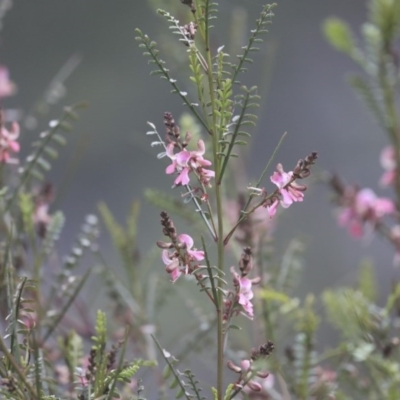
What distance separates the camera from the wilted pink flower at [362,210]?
1.16 metres

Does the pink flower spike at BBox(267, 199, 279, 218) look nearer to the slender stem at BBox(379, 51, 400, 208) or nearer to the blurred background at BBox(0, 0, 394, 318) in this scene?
the slender stem at BBox(379, 51, 400, 208)

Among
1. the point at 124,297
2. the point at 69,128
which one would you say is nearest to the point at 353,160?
the point at 124,297

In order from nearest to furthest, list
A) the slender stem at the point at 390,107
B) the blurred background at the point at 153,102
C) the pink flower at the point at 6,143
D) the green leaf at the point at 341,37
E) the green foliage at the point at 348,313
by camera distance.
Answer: the pink flower at the point at 6,143, the green foliage at the point at 348,313, the slender stem at the point at 390,107, the green leaf at the point at 341,37, the blurred background at the point at 153,102

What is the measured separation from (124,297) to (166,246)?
51 cm

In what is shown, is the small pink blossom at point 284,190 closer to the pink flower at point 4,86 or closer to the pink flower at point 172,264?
the pink flower at point 172,264

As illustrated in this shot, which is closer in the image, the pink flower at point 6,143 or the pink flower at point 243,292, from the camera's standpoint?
the pink flower at point 243,292

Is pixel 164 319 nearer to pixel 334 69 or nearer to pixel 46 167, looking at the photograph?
pixel 334 69

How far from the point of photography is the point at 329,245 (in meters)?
A: 2.77

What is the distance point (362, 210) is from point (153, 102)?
1.81 meters

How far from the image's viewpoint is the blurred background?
107 inches

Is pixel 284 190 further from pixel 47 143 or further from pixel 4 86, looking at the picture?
pixel 4 86

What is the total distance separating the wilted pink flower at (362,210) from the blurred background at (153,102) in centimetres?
143

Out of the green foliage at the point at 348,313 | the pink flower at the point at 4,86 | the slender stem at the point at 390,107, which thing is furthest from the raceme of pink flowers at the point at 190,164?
the pink flower at the point at 4,86

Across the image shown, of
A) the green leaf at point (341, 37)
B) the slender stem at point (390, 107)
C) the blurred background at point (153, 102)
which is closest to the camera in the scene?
the slender stem at point (390, 107)
